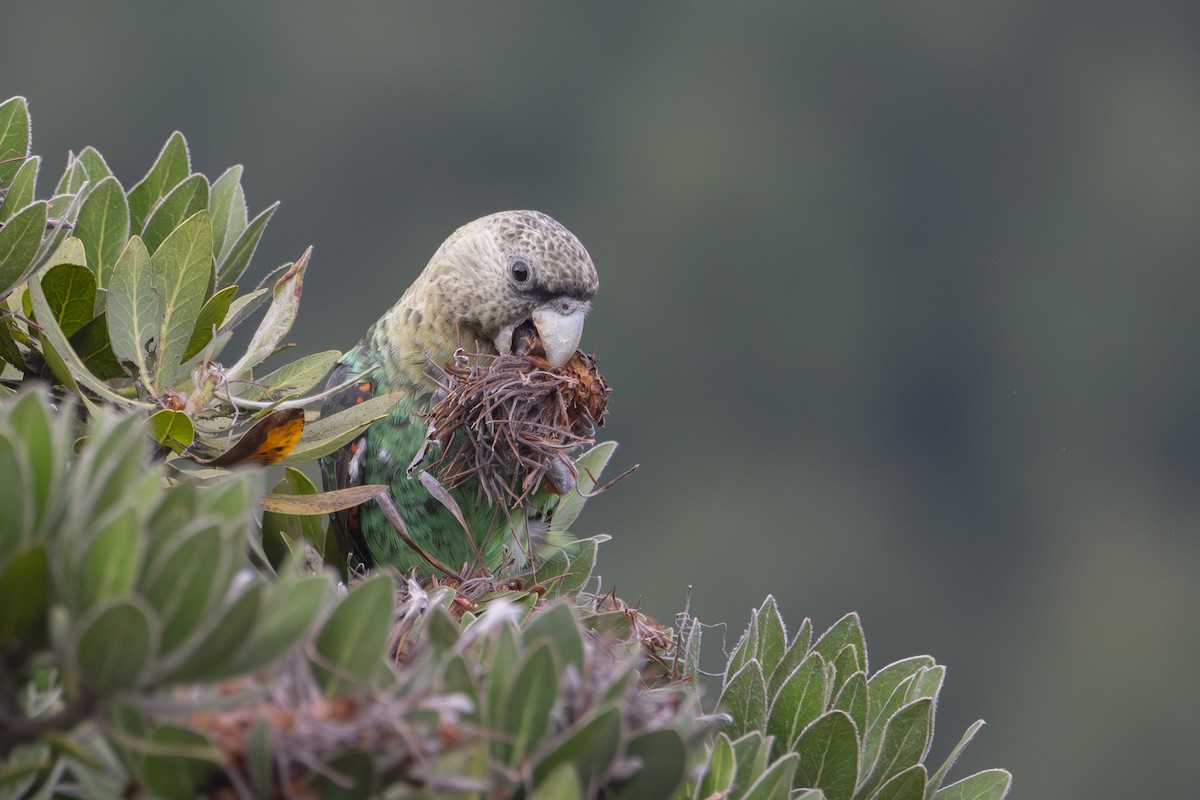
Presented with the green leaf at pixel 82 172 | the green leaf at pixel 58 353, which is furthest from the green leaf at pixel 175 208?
the green leaf at pixel 58 353

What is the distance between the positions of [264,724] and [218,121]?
17146 mm

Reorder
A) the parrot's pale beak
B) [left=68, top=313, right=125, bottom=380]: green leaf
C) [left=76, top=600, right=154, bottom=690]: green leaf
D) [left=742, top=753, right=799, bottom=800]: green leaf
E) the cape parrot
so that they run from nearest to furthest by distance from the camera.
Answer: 1. [left=76, top=600, right=154, bottom=690]: green leaf
2. [left=742, top=753, right=799, bottom=800]: green leaf
3. [left=68, top=313, right=125, bottom=380]: green leaf
4. the parrot's pale beak
5. the cape parrot

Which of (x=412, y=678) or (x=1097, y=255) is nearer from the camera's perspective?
(x=412, y=678)

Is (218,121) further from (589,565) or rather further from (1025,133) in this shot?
(589,565)

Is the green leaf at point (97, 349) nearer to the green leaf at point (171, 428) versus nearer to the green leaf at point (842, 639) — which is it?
the green leaf at point (171, 428)

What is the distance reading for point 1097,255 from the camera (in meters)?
16.4

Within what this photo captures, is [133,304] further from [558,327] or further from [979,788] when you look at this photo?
[558,327]

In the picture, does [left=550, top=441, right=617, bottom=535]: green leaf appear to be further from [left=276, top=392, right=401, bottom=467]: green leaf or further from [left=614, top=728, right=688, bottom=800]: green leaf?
[left=614, top=728, right=688, bottom=800]: green leaf

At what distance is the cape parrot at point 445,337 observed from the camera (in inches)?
65.2

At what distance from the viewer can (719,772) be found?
2.36ft

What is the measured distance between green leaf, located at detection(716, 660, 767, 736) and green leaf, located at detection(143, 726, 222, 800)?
47cm

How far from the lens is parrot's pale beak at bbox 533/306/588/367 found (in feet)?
5.08

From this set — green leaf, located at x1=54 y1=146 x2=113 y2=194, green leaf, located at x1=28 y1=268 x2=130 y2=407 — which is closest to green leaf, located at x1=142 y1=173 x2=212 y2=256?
green leaf, located at x1=54 y1=146 x2=113 y2=194

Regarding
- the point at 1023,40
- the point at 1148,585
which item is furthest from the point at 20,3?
the point at 1148,585
